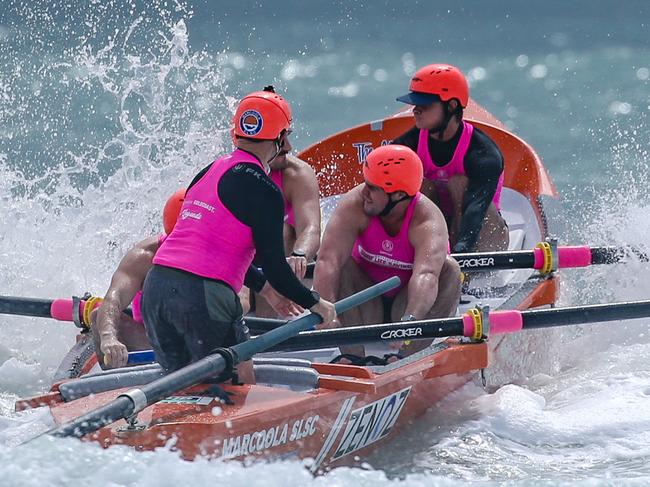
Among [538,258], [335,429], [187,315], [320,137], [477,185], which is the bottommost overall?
[335,429]

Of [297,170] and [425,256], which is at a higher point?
[297,170]

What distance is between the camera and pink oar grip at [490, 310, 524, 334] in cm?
654

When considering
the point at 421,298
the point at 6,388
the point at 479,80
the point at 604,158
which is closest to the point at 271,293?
the point at 421,298

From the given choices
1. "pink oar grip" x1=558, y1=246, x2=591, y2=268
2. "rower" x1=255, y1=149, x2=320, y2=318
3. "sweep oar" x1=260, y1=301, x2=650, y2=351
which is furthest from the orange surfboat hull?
"rower" x1=255, y1=149, x2=320, y2=318

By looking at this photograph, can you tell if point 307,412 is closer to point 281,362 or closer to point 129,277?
point 281,362

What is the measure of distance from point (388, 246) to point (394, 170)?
1.45ft

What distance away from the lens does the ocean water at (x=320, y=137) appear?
617 cm

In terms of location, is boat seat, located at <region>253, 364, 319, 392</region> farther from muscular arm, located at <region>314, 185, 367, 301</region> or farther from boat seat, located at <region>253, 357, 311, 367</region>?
muscular arm, located at <region>314, 185, 367, 301</region>

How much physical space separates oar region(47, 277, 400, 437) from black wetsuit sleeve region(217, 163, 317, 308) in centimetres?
37

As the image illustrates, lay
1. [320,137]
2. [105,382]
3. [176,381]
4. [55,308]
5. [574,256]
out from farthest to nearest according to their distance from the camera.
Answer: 1. [320,137]
2. [574,256]
3. [55,308]
4. [105,382]
5. [176,381]

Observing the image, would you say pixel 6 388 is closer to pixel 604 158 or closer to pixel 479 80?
pixel 604 158

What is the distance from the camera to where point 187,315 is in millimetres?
5422

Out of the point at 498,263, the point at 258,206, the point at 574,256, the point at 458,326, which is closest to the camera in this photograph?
the point at 258,206

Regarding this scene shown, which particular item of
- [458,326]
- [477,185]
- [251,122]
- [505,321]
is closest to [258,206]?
[251,122]
